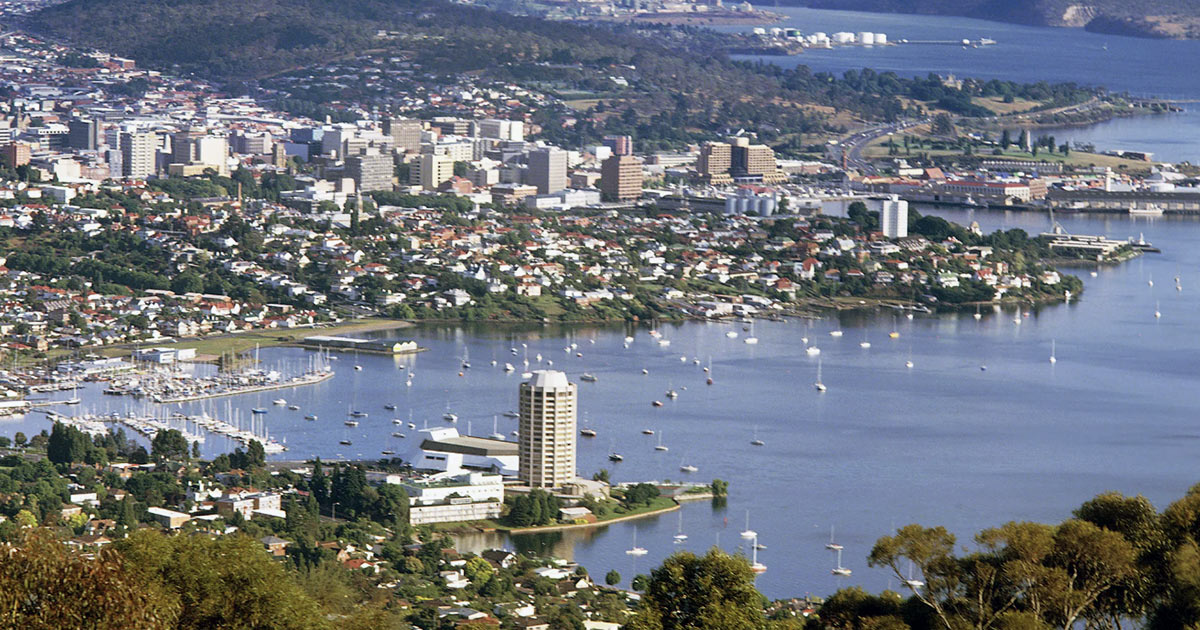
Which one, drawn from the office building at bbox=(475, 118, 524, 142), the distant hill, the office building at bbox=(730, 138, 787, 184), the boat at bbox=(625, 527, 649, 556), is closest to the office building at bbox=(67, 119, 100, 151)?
the office building at bbox=(475, 118, 524, 142)

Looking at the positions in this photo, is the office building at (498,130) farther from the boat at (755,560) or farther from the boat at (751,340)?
the boat at (755,560)

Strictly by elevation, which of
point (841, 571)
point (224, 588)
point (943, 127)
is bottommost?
point (841, 571)

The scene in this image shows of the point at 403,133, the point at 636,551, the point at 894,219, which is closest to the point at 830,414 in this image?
the point at 636,551

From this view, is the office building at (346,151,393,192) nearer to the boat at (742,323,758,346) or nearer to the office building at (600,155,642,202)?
the office building at (600,155,642,202)

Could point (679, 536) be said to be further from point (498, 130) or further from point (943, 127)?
point (943, 127)

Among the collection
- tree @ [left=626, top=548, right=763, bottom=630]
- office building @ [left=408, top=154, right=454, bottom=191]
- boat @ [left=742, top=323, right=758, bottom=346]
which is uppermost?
office building @ [left=408, top=154, right=454, bottom=191]

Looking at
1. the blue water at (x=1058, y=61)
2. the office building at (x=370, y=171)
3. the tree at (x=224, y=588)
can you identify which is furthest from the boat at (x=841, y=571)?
the blue water at (x=1058, y=61)
